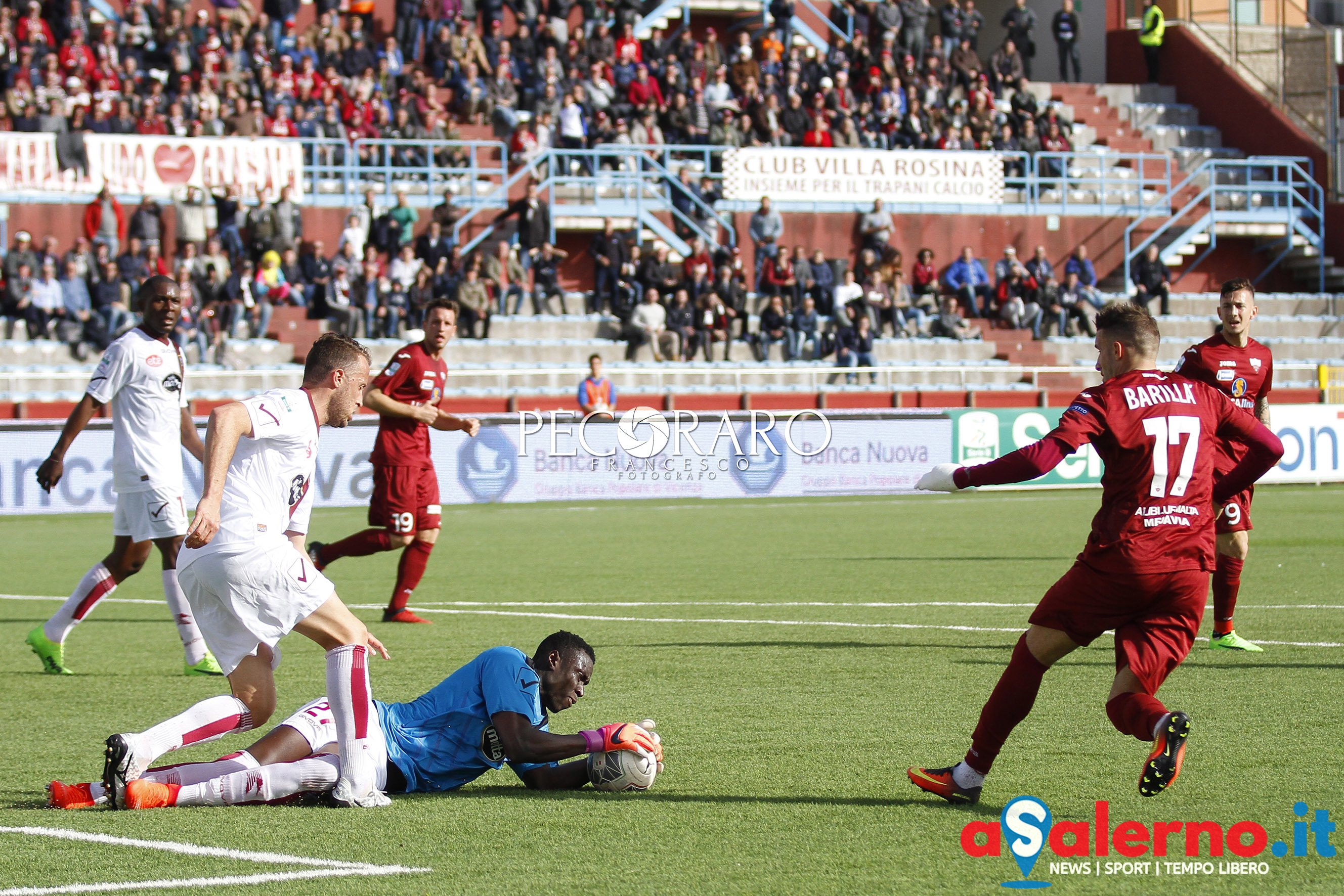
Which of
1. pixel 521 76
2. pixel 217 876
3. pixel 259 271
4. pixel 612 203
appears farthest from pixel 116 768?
pixel 521 76

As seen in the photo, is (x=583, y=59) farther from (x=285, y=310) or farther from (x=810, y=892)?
(x=810, y=892)

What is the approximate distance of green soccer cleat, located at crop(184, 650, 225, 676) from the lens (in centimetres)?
896

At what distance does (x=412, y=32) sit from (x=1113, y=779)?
29.2 m

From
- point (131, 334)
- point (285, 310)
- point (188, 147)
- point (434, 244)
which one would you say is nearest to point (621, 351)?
point (434, 244)

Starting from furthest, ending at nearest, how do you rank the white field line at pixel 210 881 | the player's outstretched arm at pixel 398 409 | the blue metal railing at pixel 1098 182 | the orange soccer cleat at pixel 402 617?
the blue metal railing at pixel 1098 182 → the orange soccer cleat at pixel 402 617 → the player's outstretched arm at pixel 398 409 → the white field line at pixel 210 881

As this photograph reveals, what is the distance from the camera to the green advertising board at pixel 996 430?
24859 mm

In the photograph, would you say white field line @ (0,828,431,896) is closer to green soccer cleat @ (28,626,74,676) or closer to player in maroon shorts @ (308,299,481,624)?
green soccer cleat @ (28,626,74,676)

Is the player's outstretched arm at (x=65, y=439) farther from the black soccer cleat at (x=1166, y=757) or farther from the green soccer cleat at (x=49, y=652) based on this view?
the black soccer cleat at (x=1166, y=757)

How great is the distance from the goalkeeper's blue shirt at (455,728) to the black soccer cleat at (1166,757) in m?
2.09

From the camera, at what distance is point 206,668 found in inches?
354

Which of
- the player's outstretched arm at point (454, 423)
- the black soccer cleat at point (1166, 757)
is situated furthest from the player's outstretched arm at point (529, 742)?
the player's outstretched arm at point (454, 423)

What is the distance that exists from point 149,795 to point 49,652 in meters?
3.78

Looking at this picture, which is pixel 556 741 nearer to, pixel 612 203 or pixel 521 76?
pixel 612 203

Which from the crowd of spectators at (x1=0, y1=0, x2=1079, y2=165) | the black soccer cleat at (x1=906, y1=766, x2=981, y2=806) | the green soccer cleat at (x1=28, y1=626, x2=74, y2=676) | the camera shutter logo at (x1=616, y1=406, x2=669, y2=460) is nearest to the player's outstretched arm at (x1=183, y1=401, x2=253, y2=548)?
the black soccer cleat at (x1=906, y1=766, x2=981, y2=806)
